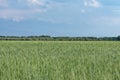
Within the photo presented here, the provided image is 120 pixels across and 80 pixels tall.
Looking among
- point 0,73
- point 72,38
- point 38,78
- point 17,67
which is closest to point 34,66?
point 17,67

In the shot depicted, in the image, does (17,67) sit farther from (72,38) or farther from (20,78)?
(72,38)

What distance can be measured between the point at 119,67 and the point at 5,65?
184 centimetres

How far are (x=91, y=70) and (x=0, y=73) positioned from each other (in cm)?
132

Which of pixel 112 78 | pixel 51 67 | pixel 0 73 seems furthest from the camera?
pixel 51 67

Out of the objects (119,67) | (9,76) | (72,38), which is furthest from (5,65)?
(72,38)

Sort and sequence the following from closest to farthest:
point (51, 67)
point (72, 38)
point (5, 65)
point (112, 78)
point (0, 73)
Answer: point (112, 78), point (0, 73), point (51, 67), point (5, 65), point (72, 38)

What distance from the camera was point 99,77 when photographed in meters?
5.12

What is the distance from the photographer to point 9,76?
5148 mm

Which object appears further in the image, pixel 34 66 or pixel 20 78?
pixel 34 66

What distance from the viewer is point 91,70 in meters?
5.79

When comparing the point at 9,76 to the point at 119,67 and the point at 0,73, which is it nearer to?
the point at 0,73

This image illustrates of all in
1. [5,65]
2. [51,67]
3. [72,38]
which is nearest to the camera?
[51,67]

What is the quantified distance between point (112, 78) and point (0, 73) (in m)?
1.60

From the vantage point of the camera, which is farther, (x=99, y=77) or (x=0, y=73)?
(x=0, y=73)
